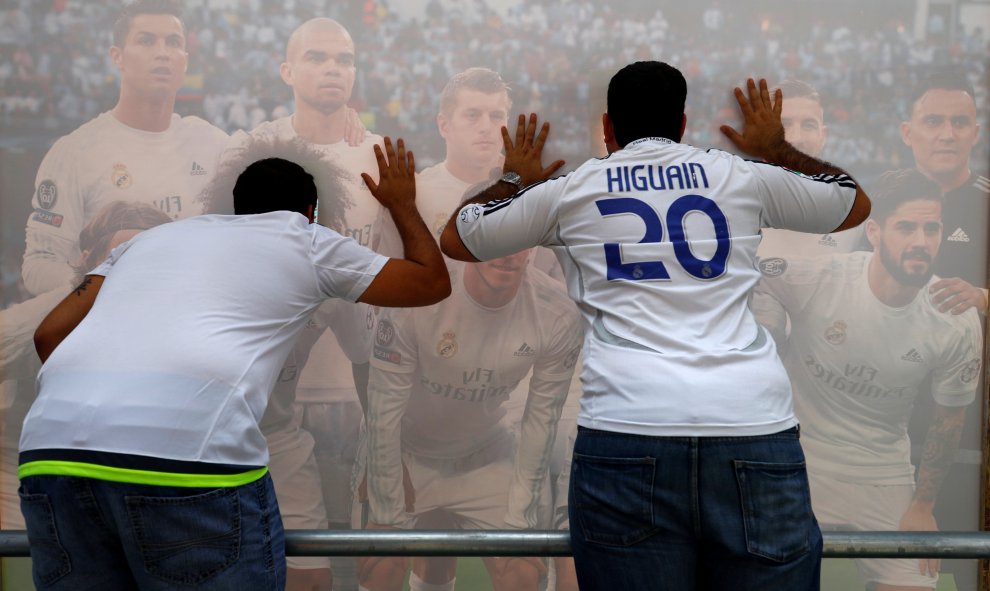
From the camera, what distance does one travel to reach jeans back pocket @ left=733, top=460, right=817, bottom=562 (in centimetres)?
167

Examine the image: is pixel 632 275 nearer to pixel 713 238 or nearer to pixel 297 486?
pixel 713 238

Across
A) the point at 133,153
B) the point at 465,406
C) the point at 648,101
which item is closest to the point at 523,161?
the point at 648,101

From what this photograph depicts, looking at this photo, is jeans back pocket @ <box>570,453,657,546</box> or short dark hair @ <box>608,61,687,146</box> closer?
jeans back pocket @ <box>570,453,657,546</box>

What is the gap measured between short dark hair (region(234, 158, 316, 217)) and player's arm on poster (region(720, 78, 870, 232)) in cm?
118

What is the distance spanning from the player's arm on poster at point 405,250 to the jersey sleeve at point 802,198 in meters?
0.80

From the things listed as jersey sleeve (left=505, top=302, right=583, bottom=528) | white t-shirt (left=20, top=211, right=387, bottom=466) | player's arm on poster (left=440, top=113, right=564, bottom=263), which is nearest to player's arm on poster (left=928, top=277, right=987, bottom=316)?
jersey sleeve (left=505, top=302, right=583, bottom=528)

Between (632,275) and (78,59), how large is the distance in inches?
69.3

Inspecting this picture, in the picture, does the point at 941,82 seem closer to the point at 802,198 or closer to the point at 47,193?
the point at 802,198

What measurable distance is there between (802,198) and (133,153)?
1.82 m

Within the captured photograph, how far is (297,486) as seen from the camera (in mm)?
2516

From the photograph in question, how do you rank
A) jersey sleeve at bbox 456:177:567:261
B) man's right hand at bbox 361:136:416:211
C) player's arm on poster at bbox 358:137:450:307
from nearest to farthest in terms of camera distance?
jersey sleeve at bbox 456:177:567:261, player's arm on poster at bbox 358:137:450:307, man's right hand at bbox 361:136:416:211

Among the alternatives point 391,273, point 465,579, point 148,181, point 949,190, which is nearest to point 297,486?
point 465,579

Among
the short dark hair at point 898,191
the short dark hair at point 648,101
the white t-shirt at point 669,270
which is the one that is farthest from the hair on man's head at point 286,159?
the short dark hair at point 898,191

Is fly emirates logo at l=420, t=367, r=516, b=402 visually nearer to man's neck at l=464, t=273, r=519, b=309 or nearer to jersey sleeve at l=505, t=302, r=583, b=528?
jersey sleeve at l=505, t=302, r=583, b=528
